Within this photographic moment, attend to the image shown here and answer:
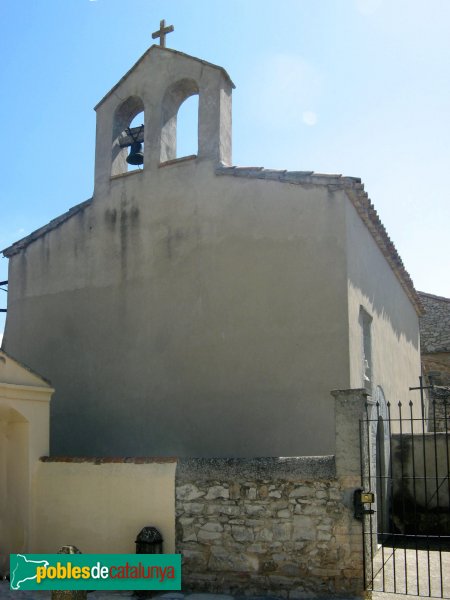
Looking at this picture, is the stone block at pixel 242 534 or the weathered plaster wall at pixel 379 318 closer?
the stone block at pixel 242 534

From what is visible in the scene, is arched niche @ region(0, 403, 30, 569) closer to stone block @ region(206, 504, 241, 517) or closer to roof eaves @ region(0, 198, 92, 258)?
stone block @ region(206, 504, 241, 517)

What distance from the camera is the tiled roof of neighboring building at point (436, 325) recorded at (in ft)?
72.8

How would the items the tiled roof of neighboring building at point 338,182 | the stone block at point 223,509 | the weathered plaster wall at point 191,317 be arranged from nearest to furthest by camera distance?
the stone block at point 223,509, the weathered plaster wall at point 191,317, the tiled roof of neighboring building at point 338,182

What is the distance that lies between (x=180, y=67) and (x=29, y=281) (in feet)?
17.1

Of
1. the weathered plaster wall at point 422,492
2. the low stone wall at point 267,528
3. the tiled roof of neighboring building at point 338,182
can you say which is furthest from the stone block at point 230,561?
the tiled roof of neighboring building at point 338,182

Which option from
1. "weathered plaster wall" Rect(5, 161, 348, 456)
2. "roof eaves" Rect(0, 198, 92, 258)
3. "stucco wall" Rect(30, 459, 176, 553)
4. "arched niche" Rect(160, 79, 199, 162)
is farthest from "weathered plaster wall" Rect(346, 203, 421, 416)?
"roof eaves" Rect(0, 198, 92, 258)

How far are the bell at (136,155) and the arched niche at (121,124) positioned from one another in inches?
10.9

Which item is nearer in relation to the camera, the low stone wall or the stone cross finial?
the low stone wall

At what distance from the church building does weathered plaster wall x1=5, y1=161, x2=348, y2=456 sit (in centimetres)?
3

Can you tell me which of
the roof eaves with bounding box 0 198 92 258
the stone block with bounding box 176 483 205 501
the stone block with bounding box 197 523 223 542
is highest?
the roof eaves with bounding box 0 198 92 258

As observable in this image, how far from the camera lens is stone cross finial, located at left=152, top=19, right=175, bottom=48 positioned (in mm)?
12066

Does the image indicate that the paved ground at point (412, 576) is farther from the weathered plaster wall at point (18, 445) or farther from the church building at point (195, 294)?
the weathered plaster wall at point (18, 445)

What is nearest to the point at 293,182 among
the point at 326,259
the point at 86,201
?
the point at 326,259

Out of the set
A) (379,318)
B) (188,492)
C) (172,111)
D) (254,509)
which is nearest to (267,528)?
(254,509)
